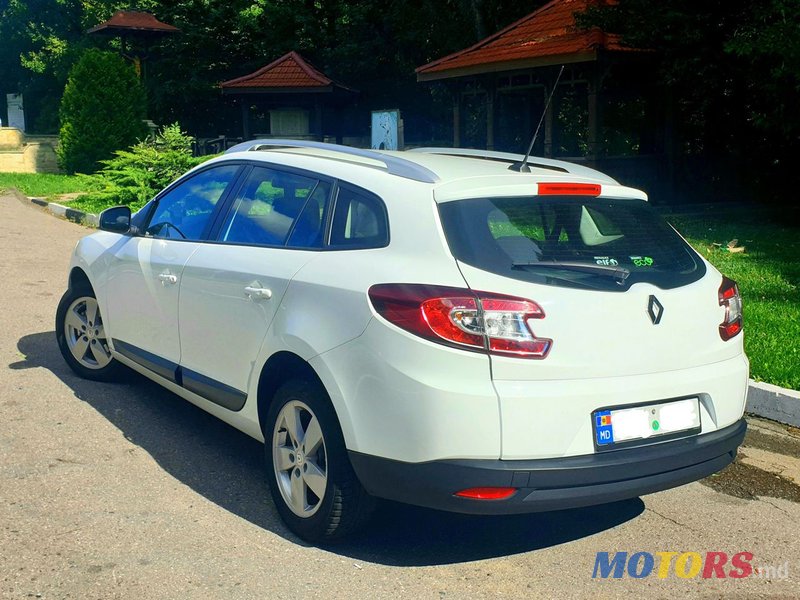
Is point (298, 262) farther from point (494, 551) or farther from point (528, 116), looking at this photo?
point (528, 116)

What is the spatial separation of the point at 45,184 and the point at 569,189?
24737mm

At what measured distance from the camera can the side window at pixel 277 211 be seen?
4.33 metres

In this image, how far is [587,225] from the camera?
3986 millimetres

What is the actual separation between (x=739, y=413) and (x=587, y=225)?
1060 mm

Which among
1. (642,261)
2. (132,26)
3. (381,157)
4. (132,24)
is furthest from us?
(132,24)

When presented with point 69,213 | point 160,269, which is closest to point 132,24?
point 69,213

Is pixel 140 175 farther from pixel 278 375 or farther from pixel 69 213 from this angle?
pixel 278 375

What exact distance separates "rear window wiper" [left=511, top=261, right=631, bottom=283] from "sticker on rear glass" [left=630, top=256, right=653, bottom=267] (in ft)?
0.58

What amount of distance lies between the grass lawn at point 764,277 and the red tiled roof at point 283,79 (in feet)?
60.1

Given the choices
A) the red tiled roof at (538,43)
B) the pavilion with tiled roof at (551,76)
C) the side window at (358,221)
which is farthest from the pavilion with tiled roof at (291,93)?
the side window at (358,221)

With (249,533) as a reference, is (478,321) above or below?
above

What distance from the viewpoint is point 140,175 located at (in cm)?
1833

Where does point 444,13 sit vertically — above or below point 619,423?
above

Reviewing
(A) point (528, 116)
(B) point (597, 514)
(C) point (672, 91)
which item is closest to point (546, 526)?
(B) point (597, 514)
